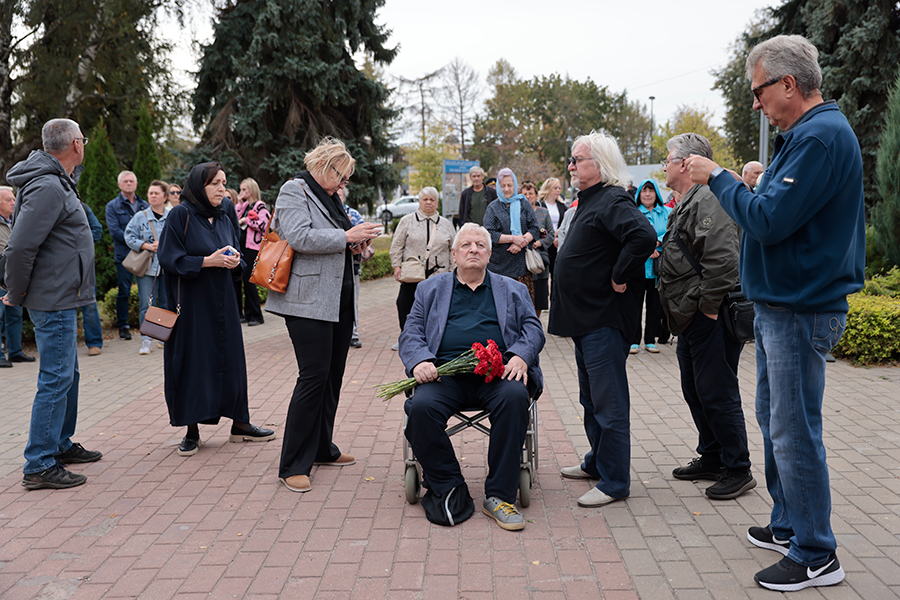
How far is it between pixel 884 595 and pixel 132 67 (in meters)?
19.3

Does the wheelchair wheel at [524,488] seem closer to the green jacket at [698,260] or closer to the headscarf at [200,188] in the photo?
the green jacket at [698,260]

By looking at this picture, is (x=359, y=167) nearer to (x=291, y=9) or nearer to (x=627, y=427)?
(x=291, y=9)

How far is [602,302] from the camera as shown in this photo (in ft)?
13.1

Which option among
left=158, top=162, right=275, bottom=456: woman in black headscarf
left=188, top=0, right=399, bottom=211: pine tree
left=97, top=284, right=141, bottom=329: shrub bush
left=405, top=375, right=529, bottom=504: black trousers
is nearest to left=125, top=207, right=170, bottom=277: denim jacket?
left=97, top=284, right=141, bottom=329: shrub bush

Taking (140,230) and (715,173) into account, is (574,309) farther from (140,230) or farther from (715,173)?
(140,230)

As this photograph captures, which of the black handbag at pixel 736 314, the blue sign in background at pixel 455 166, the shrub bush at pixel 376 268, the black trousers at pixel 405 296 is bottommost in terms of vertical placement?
the shrub bush at pixel 376 268

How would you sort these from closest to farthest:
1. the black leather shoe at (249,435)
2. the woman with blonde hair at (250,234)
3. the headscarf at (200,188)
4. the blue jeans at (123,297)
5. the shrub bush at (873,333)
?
the headscarf at (200,188), the black leather shoe at (249,435), the shrub bush at (873,333), the blue jeans at (123,297), the woman with blonde hair at (250,234)

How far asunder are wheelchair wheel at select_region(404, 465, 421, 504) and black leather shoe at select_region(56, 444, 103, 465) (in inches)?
95.9

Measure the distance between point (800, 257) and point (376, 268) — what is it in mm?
Result: 15553

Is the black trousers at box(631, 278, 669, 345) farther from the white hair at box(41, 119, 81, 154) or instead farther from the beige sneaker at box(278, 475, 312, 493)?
the white hair at box(41, 119, 81, 154)

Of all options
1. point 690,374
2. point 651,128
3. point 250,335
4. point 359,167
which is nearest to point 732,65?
point 359,167

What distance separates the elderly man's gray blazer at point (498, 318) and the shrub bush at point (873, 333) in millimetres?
4849

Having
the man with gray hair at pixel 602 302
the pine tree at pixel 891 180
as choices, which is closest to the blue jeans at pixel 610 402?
the man with gray hair at pixel 602 302

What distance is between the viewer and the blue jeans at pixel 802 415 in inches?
116
